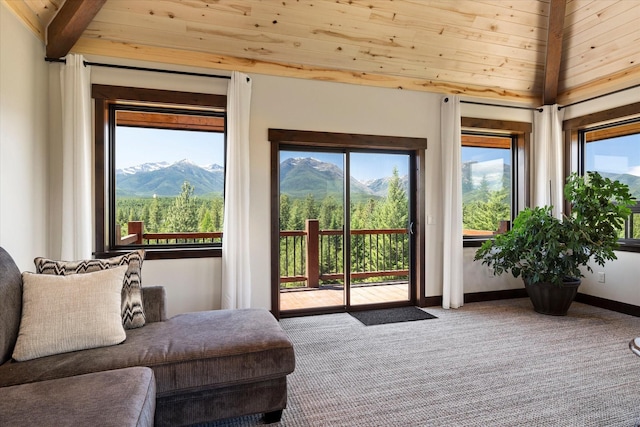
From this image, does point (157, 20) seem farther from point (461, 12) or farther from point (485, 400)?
point (485, 400)

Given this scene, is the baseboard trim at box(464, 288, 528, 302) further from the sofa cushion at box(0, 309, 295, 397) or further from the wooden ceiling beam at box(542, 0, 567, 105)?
the sofa cushion at box(0, 309, 295, 397)

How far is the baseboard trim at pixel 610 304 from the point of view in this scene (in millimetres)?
3963

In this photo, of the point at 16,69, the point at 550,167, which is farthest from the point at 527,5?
the point at 16,69

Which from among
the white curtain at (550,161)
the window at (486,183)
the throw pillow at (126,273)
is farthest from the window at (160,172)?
the white curtain at (550,161)

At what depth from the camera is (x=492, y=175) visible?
4828 mm

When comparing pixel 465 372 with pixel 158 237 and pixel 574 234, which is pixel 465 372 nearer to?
pixel 574 234

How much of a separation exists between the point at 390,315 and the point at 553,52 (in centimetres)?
356

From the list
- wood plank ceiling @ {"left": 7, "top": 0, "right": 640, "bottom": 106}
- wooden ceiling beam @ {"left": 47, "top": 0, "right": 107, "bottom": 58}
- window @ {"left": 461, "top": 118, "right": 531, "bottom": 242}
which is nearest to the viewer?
wooden ceiling beam @ {"left": 47, "top": 0, "right": 107, "bottom": 58}

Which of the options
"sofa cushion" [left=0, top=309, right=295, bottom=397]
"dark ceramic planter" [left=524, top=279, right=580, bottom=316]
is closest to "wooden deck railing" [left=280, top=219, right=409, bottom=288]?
"dark ceramic planter" [left=524, top=279, right=580, bottom=316]

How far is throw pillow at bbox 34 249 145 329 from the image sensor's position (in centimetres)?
215

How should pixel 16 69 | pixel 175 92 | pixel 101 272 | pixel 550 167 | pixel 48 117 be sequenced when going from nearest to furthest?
pixel 101 272 → pixel 16 69 → pixel 48 117 → pixel 175 92 → pixel 550 167

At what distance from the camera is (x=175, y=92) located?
3502 millimetres

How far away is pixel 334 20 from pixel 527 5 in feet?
6.75

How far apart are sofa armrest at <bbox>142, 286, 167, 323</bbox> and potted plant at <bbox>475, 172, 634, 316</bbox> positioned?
3625mm
